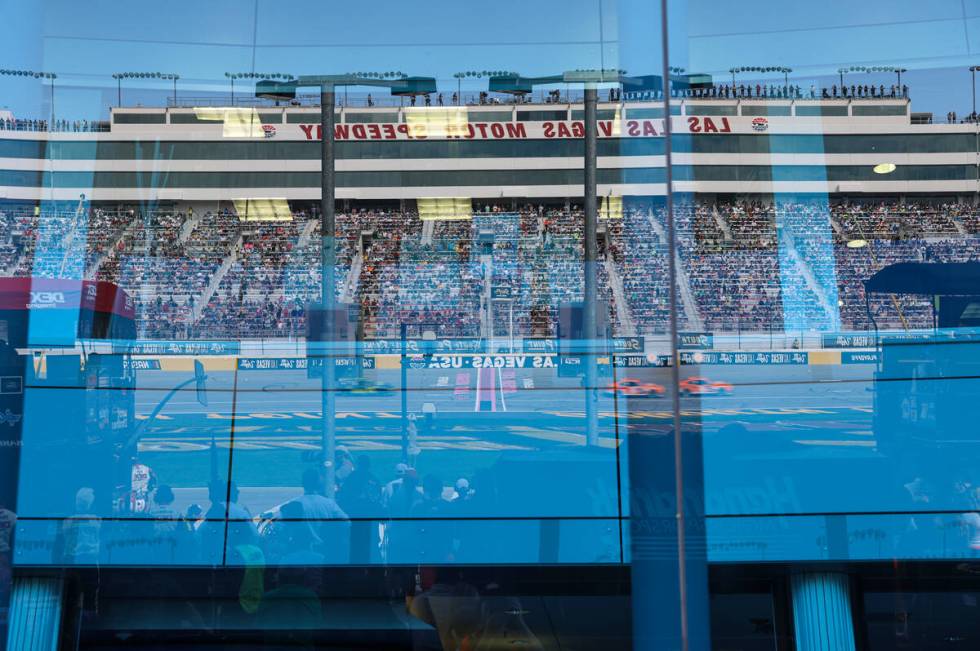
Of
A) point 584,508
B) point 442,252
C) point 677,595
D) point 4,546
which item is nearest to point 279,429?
point 442,252

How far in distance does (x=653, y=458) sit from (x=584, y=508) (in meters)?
1.17

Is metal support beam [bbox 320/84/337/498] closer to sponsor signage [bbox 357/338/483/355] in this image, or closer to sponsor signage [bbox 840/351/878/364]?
sponsor signage [bbox 357/338/483/355]

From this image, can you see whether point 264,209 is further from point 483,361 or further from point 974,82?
point 974,82

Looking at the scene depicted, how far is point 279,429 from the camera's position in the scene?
5.43m

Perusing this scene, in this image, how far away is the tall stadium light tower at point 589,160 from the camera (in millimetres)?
2500

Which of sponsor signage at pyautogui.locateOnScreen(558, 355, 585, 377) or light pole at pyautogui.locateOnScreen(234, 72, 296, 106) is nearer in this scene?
light pole at pyautogui.locateOnScreen(234, 72, 296, 106)

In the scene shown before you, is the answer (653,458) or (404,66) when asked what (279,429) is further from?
(653,458)

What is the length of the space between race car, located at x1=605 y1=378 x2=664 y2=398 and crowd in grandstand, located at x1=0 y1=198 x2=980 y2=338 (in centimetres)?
16

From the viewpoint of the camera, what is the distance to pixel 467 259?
362 cm

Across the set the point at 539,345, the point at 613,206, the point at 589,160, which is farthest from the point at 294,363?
the point at 613,206

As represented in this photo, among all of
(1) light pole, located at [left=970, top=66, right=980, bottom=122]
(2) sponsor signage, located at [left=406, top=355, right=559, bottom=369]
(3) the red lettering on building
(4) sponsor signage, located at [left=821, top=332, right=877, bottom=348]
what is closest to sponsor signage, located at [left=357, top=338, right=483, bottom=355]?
(2) sponsor signage, located at [left=406, top=355, right=559, bottom=369]

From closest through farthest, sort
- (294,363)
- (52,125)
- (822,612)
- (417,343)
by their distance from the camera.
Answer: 1. (822,612)
2. (52,125)
3. (417,343)
4. (294,363)

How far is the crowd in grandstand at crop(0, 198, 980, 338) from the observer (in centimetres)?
263

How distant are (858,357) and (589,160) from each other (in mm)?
1998
